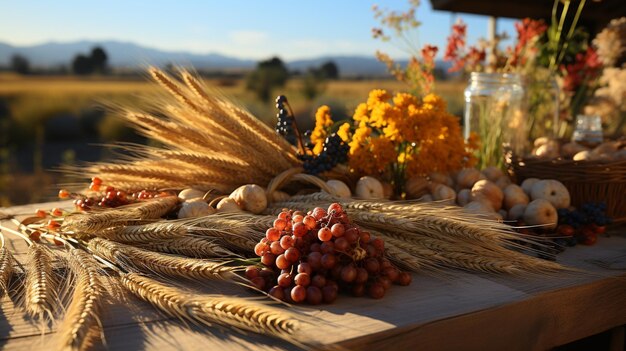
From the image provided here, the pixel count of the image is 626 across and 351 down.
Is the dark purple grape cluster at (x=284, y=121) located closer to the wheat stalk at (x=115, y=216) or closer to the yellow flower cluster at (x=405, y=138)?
the yellow flower cluster at (x=405, y=138)

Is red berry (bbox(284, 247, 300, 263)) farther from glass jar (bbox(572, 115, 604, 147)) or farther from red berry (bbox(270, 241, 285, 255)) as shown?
glass jar (bbox(572, 115, 604, 147))

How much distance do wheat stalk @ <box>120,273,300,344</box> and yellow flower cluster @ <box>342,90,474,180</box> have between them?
0.94m

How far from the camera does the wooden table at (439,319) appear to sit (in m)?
0.96

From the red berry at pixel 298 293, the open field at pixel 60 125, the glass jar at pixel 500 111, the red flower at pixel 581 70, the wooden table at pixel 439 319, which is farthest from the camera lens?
the open field at pixel 60 125

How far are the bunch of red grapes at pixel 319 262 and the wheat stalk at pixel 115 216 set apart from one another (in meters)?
0.43

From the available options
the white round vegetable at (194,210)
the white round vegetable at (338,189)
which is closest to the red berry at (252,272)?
the white round vegetable at (194,210)

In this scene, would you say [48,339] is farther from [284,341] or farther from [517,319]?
[517,319]

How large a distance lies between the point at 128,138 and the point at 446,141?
35.4 feet

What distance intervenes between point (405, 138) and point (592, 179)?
0.61 metres

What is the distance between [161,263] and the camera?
1.17 meters

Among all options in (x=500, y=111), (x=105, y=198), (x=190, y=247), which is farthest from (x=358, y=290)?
(x=500, y=111)

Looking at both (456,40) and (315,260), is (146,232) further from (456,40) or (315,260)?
(456,40)

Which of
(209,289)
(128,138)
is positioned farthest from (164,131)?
(128,138)

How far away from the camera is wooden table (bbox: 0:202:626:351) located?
37.6 inches
